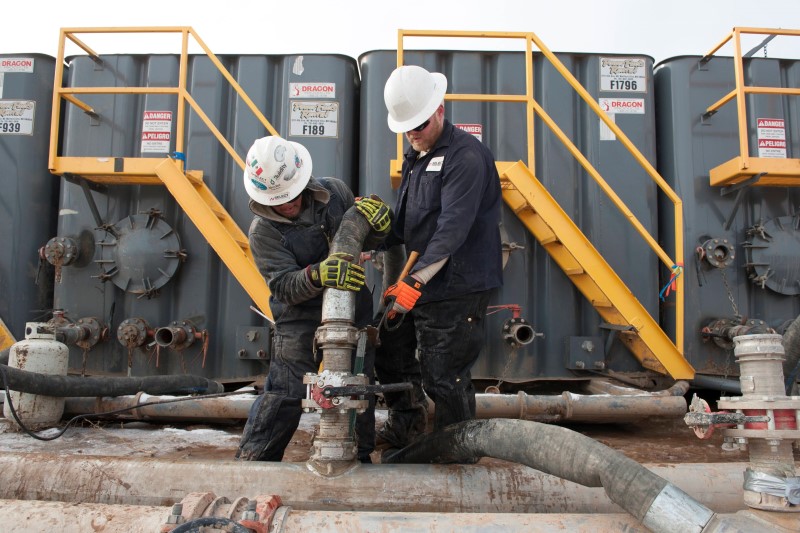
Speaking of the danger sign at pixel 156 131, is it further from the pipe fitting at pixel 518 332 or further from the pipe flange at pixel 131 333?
the pipe fitting at pixel 518 332

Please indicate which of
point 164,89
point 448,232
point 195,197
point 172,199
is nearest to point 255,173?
point 448,232

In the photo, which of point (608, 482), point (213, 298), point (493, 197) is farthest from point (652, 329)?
point (213, 298)

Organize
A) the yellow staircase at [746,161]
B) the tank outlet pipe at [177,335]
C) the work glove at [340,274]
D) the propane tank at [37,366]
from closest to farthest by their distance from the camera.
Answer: the work glove at [340,274]
the propane tank at [37,366]
the yellow staircase at [746,161]
the tank outlet pipe at [177,335]

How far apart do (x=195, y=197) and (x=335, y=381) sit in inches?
96.5

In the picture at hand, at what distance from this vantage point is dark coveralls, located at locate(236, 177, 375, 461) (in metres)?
2.43

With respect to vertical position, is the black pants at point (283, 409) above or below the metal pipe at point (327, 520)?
above

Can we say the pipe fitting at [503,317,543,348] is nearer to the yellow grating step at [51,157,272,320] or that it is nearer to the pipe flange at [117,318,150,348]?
the yellow grating step at [51,157,272,320]

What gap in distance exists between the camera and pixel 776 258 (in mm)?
4129

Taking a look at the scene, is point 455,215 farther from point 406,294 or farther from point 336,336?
point 336,336

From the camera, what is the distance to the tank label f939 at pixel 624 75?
436cm

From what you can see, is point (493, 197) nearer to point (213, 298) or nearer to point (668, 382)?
point (668, 382)

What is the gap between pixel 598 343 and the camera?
160 inches

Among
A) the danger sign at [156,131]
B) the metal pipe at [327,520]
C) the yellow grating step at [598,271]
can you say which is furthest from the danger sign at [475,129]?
the metal pipe at [327,520]

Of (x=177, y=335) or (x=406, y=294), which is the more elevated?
(x=406, y=294)
